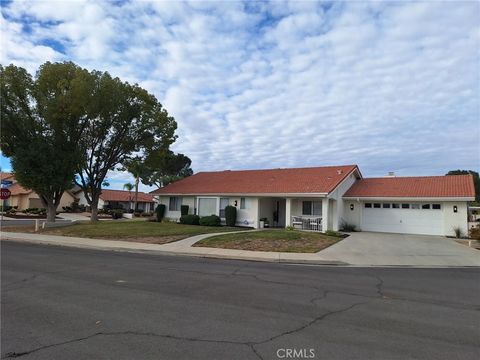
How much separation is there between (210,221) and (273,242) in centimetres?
1132

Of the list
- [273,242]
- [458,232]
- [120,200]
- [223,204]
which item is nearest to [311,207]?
[223,204]

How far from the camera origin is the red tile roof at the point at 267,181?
29891 millimetres

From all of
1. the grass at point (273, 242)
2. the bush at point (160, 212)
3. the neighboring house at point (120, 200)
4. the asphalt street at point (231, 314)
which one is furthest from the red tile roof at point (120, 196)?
the asphalt street at point (231, 314)

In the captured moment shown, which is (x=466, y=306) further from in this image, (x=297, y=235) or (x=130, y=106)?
(x=130, y=106)

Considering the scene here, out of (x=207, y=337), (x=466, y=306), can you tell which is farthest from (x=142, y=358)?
(x=466, y=306)

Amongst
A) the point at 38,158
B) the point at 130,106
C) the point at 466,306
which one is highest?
the point at 130,106

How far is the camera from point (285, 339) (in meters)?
5.69

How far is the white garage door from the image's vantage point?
2814 cm

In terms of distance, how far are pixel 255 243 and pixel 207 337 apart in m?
14.5

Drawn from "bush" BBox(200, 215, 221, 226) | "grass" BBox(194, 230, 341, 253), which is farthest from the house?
"grass" BBox(194, 230, 341, 253)

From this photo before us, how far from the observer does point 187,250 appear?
18078 millimetres

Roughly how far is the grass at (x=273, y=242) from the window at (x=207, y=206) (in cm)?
1058

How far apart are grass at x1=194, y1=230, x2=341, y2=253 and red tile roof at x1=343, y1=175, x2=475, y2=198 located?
30.3ft

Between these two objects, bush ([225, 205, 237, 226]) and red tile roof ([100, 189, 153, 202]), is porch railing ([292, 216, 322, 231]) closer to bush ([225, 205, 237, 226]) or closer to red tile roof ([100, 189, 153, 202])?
bush ([225, 205, 237, 226])
